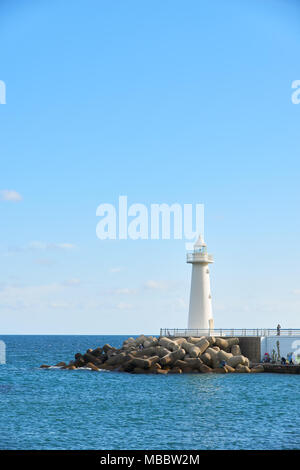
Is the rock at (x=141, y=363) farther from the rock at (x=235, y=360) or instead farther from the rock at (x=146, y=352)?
the rock at (x=235, y=360)

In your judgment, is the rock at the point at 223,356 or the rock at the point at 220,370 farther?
the rock at the point at 223,356

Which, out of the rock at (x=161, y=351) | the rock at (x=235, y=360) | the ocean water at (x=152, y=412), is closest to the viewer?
the ocean water at (x=152, y=412)

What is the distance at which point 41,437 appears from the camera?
25688 millimetres

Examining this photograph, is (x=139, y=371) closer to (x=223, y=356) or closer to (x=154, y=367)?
Result: (x=154, y=367)

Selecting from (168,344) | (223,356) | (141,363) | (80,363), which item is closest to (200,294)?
(168,344)

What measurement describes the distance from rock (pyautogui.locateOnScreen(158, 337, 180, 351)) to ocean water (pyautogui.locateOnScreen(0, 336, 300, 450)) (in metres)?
3.27

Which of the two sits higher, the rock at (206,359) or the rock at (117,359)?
the rock at (206,359)

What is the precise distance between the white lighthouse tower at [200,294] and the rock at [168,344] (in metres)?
3.08

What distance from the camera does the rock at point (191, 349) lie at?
45875 mm

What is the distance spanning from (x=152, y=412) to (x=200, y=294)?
20448 mm

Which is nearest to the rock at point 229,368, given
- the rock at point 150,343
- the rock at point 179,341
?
the rock at point 179,341

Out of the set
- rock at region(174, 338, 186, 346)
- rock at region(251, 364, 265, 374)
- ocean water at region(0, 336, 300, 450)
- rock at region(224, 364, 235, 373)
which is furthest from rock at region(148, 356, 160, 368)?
rock at region(251, 364, 265, 374)

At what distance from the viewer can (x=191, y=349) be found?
152 ft
